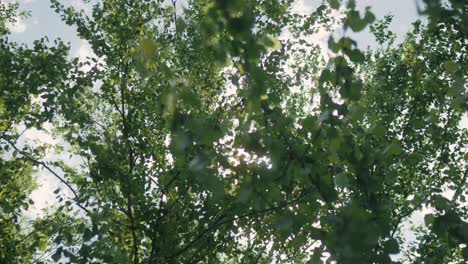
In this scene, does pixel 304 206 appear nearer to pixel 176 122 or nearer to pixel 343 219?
pixel 343 219

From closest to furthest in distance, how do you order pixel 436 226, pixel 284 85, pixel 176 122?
pixel 176 122 < pixel 436 226 < pixel 284 85

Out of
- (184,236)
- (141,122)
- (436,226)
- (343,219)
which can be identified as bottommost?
(343,219)

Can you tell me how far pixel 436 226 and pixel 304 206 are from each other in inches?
29.3

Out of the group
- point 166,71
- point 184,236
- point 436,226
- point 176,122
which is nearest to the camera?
point 166,71

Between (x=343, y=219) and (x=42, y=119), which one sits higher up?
(x=42, y=119)

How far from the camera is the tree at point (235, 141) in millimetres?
2172

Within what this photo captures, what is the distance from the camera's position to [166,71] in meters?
1.94

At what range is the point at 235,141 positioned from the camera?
2691 millimetres

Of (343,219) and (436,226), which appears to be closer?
(343,219)

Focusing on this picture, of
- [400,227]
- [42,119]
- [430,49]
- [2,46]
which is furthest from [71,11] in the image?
[400,227]

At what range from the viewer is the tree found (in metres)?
2.17

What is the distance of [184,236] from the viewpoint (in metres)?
7.63

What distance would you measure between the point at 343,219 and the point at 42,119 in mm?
7329

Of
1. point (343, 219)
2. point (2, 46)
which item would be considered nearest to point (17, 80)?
point (2, 46)
